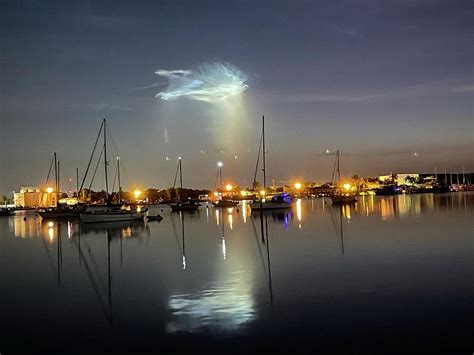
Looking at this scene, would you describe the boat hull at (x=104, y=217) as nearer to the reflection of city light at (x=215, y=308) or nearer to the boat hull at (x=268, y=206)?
the boat hull at (x=268, y=206)

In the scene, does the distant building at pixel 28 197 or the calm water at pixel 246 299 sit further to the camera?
the distant building at pixel 28 197

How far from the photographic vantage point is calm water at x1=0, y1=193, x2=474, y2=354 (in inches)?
364

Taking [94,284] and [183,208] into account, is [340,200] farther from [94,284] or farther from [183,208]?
[94,284]

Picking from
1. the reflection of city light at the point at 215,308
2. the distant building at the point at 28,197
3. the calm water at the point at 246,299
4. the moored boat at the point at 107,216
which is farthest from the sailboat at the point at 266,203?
the distant building at the point at 28,197

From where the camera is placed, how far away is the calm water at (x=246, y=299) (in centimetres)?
923

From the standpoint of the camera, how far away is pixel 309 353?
8430 mm

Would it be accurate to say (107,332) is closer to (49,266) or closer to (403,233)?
(49,266)

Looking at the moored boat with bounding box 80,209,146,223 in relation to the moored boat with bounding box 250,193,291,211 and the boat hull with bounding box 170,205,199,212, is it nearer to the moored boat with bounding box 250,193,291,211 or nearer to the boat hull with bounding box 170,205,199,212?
the moored boat with bounding box 250,193,291,211

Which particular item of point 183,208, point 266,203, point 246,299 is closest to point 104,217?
point 266,203

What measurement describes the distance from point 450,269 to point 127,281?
433 inches

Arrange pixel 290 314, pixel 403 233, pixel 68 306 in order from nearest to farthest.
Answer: pixel 290 314 < pixel 68 306 < pixel 403 233

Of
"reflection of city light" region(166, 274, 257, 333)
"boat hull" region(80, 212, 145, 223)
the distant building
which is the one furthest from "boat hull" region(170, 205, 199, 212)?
the distant building


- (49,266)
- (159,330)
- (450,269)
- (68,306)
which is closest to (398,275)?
(450,269)

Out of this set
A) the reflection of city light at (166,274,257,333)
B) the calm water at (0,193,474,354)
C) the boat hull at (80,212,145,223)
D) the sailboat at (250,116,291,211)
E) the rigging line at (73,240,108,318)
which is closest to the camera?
the calm water at (0,193,474,354)
